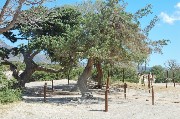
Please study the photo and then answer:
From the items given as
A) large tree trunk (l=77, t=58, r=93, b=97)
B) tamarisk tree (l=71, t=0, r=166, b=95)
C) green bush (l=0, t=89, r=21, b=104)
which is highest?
tamarisk tree (l=71, t=0, r=166, b=95)

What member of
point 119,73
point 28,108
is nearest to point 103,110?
point 28,108

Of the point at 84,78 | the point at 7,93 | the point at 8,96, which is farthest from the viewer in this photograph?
the point at 84,78

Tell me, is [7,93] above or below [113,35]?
below

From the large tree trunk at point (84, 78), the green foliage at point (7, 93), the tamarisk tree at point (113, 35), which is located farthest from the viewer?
the large tree trunk at point (84, 78)

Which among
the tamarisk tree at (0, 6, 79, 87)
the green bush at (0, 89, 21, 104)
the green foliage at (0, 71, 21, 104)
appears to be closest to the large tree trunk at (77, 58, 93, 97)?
the tamarisk tree at (0, 6, 79, 87)

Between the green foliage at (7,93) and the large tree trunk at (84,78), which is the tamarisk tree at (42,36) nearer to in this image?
the large tree trunk at (84,78)

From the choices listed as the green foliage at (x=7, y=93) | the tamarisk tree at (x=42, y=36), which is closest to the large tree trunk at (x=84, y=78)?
the tamarisk tree at (x=42, y=36)

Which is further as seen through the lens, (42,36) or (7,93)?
(42,36)

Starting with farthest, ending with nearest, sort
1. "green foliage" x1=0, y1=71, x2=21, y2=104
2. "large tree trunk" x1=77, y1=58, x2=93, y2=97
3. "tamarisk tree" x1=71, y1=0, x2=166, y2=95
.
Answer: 1. "large tree trunk" x1=77, y1=58, x2=93, y2=97
2. "tamarisk tree" x1=71, y1=0, x2=166, y2=95
3. "green foliage" x1=0, y1=71, x2=21, y2=104

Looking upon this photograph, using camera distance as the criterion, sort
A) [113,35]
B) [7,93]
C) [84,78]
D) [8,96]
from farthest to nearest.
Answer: [84,78]
[113,35]
[7,93]
[8,96]

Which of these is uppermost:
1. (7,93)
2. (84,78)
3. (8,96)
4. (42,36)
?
(42,36)

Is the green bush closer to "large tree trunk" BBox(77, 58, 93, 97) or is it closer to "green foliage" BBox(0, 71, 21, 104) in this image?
"green foliage" BBox(0, 71, 21, 104)

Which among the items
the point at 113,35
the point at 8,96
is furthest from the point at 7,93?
the point at 113,35

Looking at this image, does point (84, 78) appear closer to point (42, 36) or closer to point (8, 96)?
point (42, 36)
